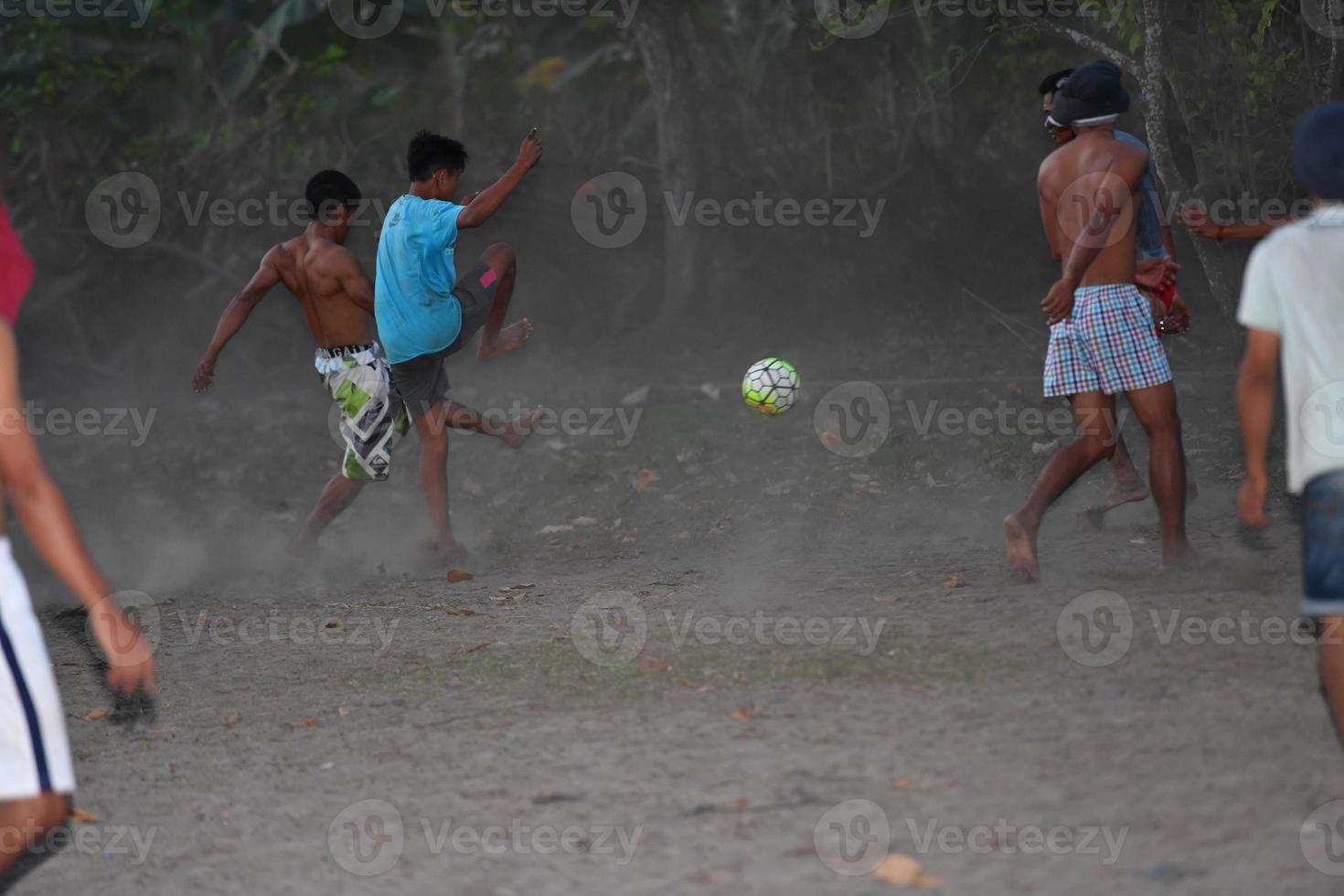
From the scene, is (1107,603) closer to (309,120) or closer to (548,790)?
(548,790)

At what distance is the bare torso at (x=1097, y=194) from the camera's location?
5.36m

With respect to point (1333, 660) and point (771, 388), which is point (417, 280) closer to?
point (771, 388)

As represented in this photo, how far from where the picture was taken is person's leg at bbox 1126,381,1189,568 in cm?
543

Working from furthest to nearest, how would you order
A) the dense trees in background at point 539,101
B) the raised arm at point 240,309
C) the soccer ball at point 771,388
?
the dense trees in background at point 539,101
the soccer ball at point 771,388
the raised arm at point 240,309

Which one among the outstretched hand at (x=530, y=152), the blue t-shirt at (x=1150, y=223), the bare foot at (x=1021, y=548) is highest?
the outstretched hand at (x=530, y=152)

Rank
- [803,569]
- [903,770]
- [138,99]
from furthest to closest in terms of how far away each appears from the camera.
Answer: [138,99]
[803,569]
[903,770]

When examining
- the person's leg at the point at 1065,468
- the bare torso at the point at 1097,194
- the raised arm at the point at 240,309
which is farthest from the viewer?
the raised arm at the point at 240,309

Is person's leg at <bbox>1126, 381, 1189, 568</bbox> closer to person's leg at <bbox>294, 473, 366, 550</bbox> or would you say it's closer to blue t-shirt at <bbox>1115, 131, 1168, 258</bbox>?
blue t-shirt at <bbox>1115, 131, 1168, 258</bbox>

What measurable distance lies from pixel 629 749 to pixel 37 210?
35.5ft

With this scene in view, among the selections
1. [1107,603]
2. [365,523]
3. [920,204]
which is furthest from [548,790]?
[920,204]

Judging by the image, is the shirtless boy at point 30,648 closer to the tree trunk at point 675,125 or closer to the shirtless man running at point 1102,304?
the shirtless man running at point 1102,304

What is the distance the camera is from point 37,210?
12930mm

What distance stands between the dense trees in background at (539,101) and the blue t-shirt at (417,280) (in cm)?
558

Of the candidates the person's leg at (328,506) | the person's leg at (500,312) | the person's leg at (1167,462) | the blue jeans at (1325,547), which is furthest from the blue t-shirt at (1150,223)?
the person's leg at (328,506)
